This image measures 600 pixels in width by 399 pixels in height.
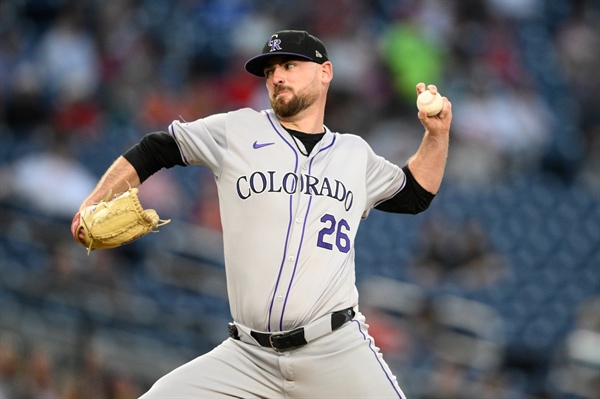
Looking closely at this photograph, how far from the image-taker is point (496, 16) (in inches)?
401

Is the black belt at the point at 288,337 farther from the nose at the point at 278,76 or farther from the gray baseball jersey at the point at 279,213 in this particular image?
the nose at the point at 278,76

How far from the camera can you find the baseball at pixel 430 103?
3814 millimetres

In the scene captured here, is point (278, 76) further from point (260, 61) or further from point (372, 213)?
point (372, 213)

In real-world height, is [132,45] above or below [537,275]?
above

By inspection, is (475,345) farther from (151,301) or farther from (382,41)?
(382,41)

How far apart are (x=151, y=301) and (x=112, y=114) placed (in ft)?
7.09

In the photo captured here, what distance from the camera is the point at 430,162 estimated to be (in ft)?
12.9

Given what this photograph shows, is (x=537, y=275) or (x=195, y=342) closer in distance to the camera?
(x=195, y=342)

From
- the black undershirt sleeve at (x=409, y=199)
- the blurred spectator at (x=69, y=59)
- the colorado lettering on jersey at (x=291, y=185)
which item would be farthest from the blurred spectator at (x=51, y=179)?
the colorado lettering on jersey at (x=291, y=185)

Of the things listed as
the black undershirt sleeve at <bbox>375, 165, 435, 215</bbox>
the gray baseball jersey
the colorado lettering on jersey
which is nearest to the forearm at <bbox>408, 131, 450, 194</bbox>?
the black undershirt sleeve at <bbox>375, 165, 435, 215</bbox>

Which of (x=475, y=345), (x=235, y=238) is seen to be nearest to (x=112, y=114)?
(x=475, y=345)

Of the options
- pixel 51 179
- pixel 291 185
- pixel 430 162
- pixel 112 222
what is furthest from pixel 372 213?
pixel 112 222

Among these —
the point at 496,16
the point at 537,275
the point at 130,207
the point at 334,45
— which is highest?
the point at 496,16

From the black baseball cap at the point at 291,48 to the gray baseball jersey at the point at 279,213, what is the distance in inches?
7.5
